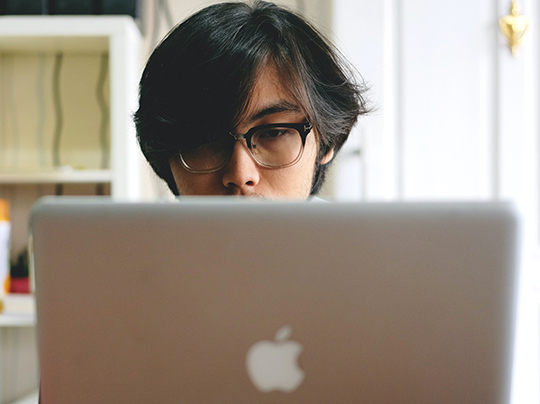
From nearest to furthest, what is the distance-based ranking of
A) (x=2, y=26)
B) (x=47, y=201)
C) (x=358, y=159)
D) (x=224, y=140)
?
(x=47, y=201), (x=224, y=140), (x=2, y=26), (x=358, y=159)

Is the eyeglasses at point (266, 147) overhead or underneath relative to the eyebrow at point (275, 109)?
underneath

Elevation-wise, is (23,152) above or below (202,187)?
above

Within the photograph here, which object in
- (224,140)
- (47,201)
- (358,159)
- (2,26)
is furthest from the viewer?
(358,159)

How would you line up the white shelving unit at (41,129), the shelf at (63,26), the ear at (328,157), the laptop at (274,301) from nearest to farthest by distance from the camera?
1. the laptop at (274,301)
2. the ear at (328,157)
3. the shelf at (63,26)
4. the white shelving unit at (41,129)

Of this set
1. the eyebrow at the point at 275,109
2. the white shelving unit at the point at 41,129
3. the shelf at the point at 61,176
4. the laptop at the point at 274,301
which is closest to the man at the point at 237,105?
the eyebrow at the point at 275,109

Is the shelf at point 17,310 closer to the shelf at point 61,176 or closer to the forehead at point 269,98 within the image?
the shelf at point 61,176

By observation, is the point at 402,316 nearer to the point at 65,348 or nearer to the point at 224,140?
the point at 65,348

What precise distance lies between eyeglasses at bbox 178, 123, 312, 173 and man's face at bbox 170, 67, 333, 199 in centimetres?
1

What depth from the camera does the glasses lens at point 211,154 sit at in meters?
0.97

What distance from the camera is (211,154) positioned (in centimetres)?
98

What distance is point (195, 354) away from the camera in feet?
1.35

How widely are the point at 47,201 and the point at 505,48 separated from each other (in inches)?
72.0

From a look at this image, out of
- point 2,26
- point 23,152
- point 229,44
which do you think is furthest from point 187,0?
point 229,44

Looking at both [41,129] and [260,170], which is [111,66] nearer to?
[41,129]
